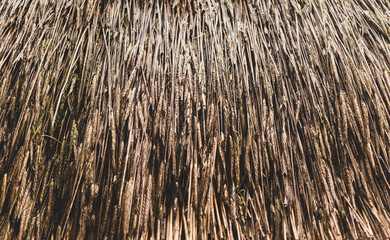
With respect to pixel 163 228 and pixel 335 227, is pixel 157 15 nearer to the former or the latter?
pixel 163 228

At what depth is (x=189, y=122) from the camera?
25.4 inches

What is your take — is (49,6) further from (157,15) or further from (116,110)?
(116,110)

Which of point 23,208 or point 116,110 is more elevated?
point 116,110

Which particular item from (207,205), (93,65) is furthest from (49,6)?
(207,205)

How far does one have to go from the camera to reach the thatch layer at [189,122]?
0.60 meters

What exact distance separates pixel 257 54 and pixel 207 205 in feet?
1.58

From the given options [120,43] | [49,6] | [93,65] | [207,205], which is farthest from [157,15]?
[207,205]

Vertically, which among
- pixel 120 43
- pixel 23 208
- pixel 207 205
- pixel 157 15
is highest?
pixel 157 15

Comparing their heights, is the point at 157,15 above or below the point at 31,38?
above

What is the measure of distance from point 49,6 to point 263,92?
78 centimetres

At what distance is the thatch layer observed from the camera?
603 millimetres

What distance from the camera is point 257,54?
0.74m

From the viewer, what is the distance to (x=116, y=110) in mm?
642

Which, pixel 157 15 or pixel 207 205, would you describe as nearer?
pixel 207 205
